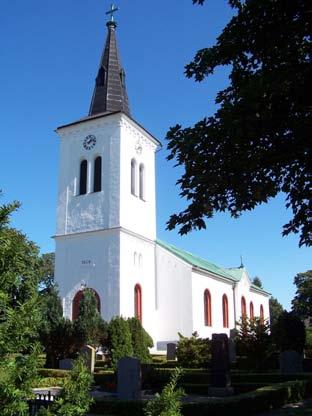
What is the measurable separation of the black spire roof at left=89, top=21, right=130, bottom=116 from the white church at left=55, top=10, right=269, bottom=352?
0.22 ft

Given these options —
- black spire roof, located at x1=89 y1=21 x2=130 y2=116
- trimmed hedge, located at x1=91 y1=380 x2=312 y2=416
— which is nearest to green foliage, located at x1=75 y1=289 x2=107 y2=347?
trimmed hedge, located at x1=91 y1=380 x2=312 y2=416

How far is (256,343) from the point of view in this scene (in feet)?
70.9

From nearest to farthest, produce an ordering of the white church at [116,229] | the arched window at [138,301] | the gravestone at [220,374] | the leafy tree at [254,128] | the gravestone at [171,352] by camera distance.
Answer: the leafy tree at [254,128], the gravestone at [220,374], the gravestone at [171,352], the white church at [116,229], the arched window at [138,301]

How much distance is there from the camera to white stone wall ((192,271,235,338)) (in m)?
Result: 31.4

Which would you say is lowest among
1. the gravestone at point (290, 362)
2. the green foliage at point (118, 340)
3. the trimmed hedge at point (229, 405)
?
the trimmed hedge at point (229, 405)

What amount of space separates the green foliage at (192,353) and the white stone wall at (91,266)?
5495 millimetres

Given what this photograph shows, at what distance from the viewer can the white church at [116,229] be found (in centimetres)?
2844

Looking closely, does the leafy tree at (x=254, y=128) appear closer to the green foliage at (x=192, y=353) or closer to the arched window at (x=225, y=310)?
the green foliage at (x=192, y=353)

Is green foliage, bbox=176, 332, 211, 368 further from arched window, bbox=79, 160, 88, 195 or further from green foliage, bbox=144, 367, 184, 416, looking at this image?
green foliage, bbox=144, 367, 184, 416

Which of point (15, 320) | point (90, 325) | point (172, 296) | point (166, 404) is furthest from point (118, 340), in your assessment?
point (15, 320)

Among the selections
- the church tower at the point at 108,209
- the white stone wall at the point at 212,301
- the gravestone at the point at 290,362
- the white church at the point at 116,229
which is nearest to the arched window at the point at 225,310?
the white stone wall at the point at 212,301

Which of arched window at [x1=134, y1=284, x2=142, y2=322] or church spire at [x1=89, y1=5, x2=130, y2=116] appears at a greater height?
church spire at [x1=89, y1=5, x2=130, y2=116]

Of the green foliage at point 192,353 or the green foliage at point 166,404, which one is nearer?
the green foliage at point 166,404

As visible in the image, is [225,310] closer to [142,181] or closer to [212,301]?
[212,301]
